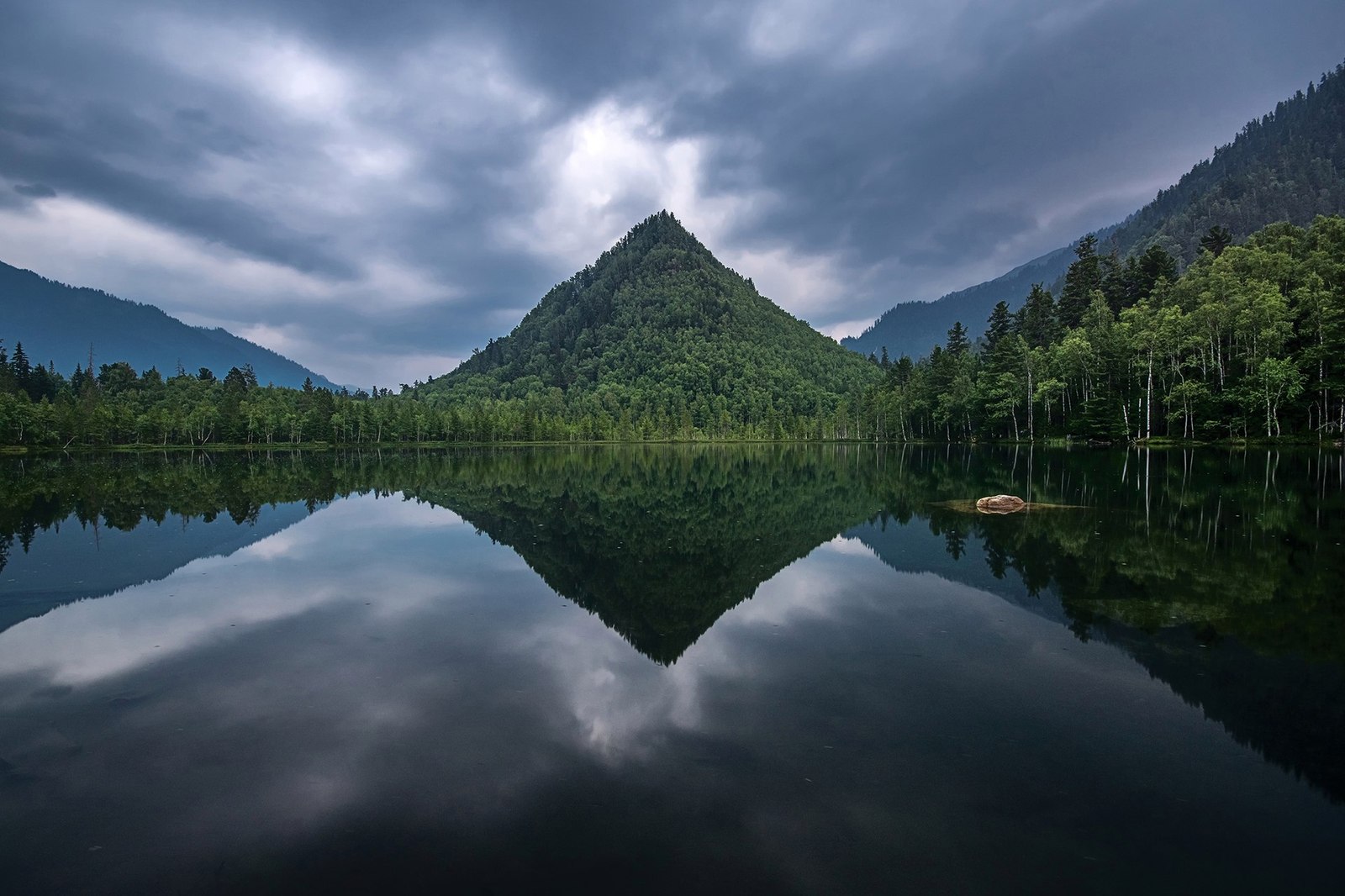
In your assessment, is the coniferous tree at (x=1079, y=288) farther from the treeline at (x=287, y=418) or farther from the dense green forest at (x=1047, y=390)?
the treeline at (x=287, y=418)

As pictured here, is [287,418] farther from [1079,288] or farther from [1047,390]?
[1079,288]

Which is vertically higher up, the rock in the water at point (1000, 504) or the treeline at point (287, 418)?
the treeline at point (287, 418)

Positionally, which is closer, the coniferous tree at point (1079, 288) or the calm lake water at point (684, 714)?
the calm lake water at point (684, 714)

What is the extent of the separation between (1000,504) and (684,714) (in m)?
21.7

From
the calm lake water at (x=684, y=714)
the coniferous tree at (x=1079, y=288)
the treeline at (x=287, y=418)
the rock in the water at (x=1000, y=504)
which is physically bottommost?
the calm lake water at (x=684, y=714)

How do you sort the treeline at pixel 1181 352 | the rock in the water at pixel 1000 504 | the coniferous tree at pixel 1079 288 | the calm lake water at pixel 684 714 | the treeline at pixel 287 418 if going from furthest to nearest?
the treeline at pixel 287 418 < the coniferous tree at pixel 1079 288 < the treeline at pixel 1181 352 < the rock in the water at pixel 1000 504 < the calm lake water at pixel 684 714

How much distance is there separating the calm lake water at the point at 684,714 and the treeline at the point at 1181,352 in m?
53.5

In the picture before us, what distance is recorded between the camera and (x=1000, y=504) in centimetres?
2547

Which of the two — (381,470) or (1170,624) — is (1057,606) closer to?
(1170,624)

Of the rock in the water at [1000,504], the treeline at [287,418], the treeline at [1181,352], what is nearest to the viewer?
the rock in the water at [1000,504]

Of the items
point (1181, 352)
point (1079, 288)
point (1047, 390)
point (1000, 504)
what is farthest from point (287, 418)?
point (1181, 352)

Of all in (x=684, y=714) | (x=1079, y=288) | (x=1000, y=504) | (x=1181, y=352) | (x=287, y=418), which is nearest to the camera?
(x=684, y=714)

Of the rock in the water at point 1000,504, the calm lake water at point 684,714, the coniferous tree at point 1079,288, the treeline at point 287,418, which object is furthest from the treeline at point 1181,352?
the treeline at point 287,418

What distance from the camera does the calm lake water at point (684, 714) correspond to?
5.40 metres
